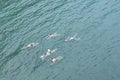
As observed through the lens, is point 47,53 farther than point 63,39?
No

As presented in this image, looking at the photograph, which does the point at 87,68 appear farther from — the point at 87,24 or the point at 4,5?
the point at 4,5

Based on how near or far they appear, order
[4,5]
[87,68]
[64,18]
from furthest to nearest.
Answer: [4,5] < [64,18] < [87,68]

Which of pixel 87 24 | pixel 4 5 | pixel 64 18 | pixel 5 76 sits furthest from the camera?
pixel 4 5

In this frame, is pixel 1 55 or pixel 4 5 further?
pixel 4 5

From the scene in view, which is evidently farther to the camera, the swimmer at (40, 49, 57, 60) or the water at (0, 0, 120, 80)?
the swimmer at (40, 49, 57, 60)

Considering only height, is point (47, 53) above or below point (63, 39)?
above

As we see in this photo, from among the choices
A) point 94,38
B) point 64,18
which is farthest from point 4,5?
point 94,38

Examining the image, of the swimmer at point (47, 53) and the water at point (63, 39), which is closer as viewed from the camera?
the water at point (63, 39)
